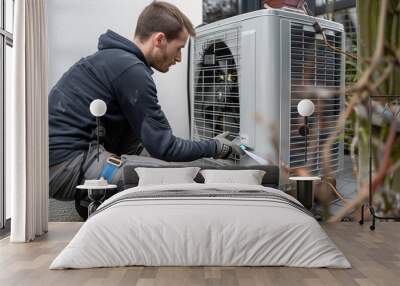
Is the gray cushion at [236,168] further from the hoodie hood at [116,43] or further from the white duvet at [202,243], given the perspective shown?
the white duvet at [202,243]

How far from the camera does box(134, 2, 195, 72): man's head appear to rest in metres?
4.30

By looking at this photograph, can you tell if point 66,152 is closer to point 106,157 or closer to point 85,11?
point 106,157

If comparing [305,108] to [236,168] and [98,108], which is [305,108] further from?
[98,108]

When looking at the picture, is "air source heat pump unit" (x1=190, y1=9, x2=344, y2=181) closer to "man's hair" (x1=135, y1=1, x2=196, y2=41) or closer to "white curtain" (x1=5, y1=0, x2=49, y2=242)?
"man's hair" (x1=135, y1=1, x2=196, y2=41)

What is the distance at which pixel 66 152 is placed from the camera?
4.27 m

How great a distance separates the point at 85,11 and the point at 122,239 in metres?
2.20

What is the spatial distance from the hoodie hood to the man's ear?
140 millimetres

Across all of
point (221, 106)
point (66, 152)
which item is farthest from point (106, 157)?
point (221, 106)

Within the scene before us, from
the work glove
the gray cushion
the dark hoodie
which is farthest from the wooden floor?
the work glove

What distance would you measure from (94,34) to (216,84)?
105 centimetres

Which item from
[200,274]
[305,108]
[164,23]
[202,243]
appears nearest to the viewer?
[200,274]

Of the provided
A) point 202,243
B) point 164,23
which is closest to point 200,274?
point 202,243

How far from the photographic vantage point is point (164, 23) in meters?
4.34

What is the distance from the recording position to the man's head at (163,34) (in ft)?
14.1
